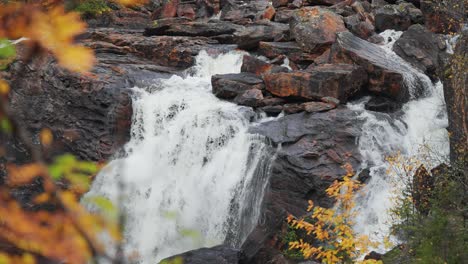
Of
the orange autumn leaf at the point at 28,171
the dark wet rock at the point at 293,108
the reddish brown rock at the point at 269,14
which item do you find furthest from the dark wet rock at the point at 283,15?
the orange autumn leaf at the point at 28,171

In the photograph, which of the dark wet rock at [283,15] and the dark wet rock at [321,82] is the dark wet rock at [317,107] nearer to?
the dark wet rock at [321,82]

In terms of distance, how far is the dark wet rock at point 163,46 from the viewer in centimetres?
1728

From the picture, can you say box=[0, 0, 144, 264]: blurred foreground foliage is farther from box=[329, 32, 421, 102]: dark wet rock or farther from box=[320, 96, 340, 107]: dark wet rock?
box=[329, 32, 421, 102]: dark wet rock

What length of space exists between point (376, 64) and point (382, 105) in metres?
1.12

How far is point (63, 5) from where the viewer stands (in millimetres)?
1445

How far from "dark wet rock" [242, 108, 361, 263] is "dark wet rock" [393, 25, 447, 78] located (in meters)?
4.15

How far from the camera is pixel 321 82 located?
12750 mm

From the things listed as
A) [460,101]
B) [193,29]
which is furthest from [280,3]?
[460,101]

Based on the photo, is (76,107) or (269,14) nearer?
(76,107)

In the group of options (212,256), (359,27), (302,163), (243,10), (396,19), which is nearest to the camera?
(212,256)

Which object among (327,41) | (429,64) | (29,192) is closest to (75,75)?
(29,192)

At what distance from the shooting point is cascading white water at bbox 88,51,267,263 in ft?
37.1

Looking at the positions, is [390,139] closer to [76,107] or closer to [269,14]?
[76,107]

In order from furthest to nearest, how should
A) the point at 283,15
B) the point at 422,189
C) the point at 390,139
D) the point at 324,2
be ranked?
1. the point at 324,2
2. the point at 283,15
3. the point at 390,139
4. the point at 422,189
